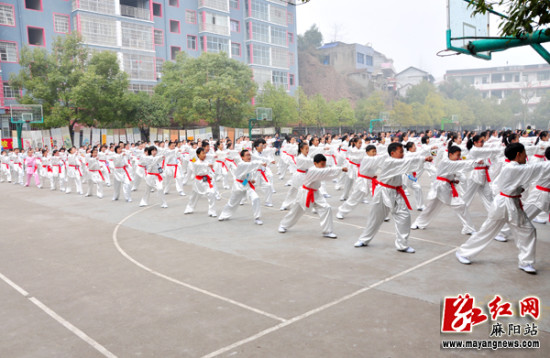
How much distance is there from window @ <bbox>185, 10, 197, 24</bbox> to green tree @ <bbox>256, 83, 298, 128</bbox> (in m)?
9.08

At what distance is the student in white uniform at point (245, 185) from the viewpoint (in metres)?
9.24

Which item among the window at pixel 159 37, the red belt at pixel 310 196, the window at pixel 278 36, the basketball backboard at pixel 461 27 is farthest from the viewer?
the window at pixel 278 36

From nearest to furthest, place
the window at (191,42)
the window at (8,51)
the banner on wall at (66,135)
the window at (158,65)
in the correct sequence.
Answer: the banner on wall at (66,135)
the window at (8,51)
the window at (158,65)
the window at (191,42)

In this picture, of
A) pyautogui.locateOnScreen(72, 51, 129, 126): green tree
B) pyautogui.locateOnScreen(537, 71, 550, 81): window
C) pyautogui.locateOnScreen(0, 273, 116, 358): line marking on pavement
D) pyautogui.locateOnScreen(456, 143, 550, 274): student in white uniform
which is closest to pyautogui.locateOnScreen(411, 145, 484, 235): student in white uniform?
pyautogui.locateOnScreen(456, 143, 550, 274): student in white uniform

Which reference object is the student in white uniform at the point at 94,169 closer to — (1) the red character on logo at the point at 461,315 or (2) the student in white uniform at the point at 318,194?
(2) the student in white uniform at the point at 318,194

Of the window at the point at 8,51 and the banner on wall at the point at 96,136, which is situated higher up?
the window at the point at 8,51

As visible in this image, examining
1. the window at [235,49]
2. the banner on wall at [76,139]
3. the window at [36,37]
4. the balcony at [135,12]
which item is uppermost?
the balcony at [135,12]

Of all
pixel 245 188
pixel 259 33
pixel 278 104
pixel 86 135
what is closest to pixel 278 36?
pixel 259 33

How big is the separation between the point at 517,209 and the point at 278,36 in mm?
42993

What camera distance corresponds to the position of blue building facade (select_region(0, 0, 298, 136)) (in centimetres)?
3034

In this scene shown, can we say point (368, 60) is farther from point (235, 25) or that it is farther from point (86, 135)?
point (86, 135)

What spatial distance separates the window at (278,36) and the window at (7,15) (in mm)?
23190

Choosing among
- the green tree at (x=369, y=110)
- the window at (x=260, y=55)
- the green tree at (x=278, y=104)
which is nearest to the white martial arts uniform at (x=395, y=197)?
the green tree at (x=278, y=104)

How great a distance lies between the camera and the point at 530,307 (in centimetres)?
453
